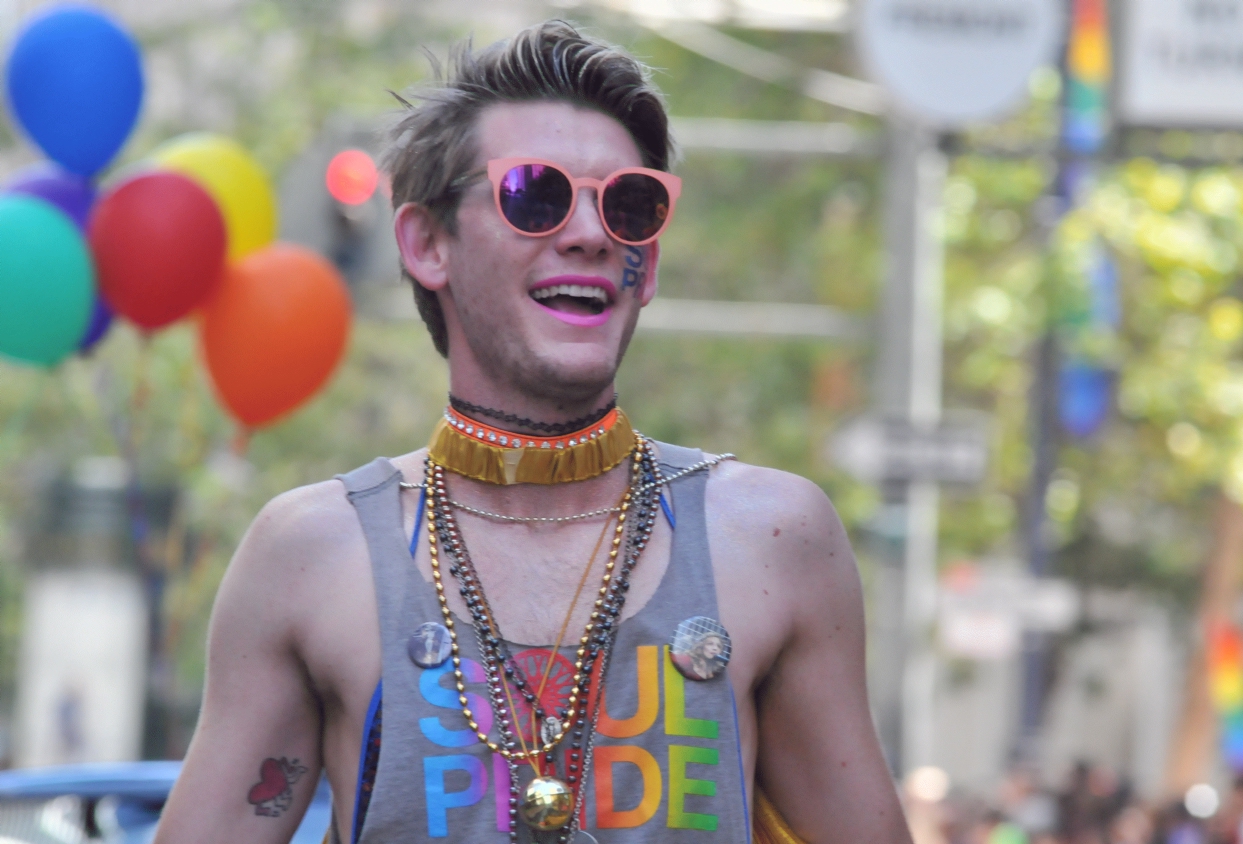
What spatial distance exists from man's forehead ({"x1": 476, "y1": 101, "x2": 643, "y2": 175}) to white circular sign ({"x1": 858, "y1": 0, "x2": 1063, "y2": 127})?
941 centimetres

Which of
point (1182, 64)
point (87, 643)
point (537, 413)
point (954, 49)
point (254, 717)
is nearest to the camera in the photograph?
point (254, 717)

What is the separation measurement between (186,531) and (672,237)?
5749 mm

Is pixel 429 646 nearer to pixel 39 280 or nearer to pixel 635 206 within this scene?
pixel 635 206

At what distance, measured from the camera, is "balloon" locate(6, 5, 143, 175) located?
27.8 ft

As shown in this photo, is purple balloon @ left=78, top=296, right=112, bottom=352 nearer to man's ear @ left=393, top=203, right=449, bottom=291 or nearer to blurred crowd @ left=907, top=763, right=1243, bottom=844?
blurred crowd @ left=907, top=763, right=1243, bottom=844

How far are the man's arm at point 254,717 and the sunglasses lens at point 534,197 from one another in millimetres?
461

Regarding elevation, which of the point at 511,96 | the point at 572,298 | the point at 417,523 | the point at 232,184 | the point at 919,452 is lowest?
the point at 919,452

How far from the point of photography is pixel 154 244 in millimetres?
8281

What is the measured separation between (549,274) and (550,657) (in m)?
0.47

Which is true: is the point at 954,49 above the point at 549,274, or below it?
above

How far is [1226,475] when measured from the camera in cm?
1873

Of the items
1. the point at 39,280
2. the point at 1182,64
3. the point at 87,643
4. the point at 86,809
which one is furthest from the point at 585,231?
the point at 87,643

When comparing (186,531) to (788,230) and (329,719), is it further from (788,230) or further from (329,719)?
(329,719)

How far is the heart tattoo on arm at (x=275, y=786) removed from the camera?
2443 millimetres
